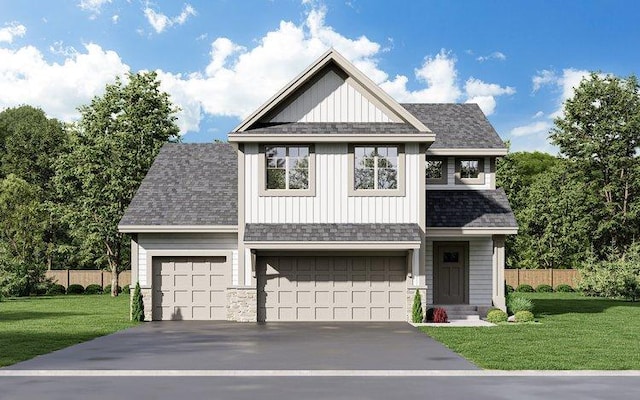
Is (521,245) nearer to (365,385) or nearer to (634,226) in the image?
(634,226)

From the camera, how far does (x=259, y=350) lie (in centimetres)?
1733

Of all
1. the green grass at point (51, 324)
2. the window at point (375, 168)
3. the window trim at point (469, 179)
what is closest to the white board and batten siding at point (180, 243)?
the green grass at point (51, 324)

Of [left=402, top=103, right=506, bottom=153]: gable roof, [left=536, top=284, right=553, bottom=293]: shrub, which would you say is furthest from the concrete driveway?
[left=536, top=284, right=553, bottom=293]: shrub

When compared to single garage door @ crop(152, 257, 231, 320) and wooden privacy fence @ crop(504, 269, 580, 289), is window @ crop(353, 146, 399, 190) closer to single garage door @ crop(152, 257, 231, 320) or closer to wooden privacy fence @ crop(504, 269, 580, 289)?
single garage door @ crop(152, 257, 231, 320)

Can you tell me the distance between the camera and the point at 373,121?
2545 cm

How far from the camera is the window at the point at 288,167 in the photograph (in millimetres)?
25062

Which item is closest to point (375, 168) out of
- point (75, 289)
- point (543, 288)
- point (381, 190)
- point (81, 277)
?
point (381, 190)

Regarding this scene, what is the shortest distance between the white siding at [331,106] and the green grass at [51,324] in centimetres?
898

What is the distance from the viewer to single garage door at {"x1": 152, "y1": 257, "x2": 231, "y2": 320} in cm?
2609

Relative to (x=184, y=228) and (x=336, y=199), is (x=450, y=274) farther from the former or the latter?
A: (x=184, y=228)

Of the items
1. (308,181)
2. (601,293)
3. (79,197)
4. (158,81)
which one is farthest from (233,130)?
Result: (601,293)

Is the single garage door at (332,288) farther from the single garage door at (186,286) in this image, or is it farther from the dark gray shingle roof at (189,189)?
the dark gray shingle roof at (189,189)

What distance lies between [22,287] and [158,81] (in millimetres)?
14416

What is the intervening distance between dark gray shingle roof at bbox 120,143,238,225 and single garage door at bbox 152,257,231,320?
148cm
